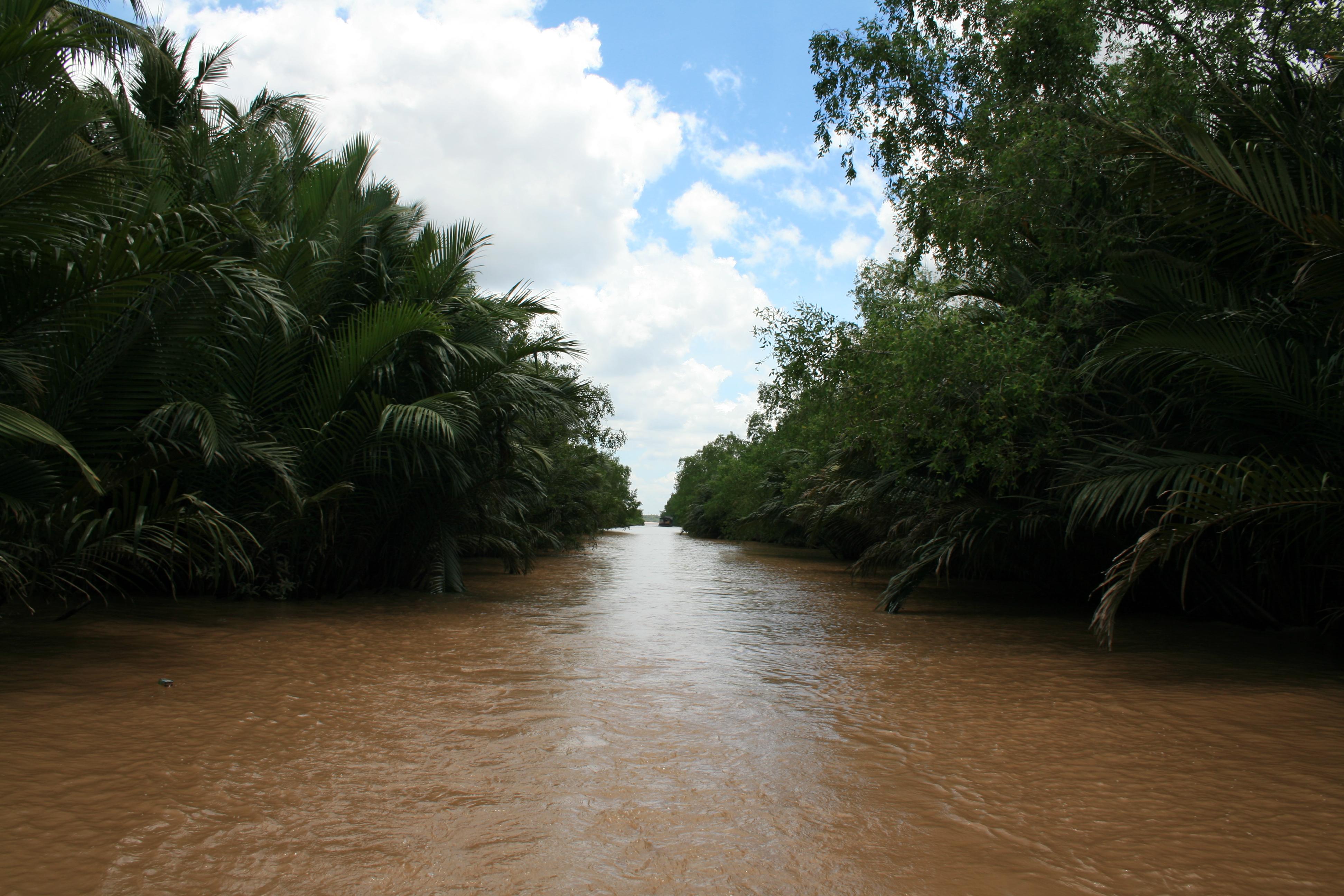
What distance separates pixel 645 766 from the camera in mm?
4172

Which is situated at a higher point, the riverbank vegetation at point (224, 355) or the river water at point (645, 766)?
the riverbank vegetation at point (224, 355)

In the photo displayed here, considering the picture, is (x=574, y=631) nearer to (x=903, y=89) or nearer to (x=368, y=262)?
(x=368, y=262)

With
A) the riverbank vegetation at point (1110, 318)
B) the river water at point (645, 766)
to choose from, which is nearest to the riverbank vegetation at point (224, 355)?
the river water at point (645, 766)

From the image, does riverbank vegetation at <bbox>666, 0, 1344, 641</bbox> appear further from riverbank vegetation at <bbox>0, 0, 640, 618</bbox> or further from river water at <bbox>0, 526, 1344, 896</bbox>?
riverbank vegetation at <bbox>0, 0, 640, 618</bbox>

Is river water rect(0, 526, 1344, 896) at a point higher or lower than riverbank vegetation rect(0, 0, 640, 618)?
lower

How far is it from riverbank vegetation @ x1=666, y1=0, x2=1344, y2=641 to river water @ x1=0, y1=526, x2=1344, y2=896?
1.49 meters

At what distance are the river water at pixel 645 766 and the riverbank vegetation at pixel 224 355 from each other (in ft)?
4.14

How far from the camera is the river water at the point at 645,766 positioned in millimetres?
2943

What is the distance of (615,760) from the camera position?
424 centimetres

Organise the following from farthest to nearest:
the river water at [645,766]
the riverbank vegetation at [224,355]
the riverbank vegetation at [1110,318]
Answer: the riverbank vegetation at [1110,318] < the riverbank vegetation at [224,355] < the river water at [645,766]

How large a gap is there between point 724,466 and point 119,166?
44.5 m

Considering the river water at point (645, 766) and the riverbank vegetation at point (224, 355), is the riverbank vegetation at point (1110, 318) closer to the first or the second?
the river water at point (645, 766)

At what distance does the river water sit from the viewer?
294cm

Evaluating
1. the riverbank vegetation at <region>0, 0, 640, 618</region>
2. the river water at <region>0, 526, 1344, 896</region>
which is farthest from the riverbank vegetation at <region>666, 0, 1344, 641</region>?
the riverbank vegetation at <region>0, 0, 640, 618</region>
